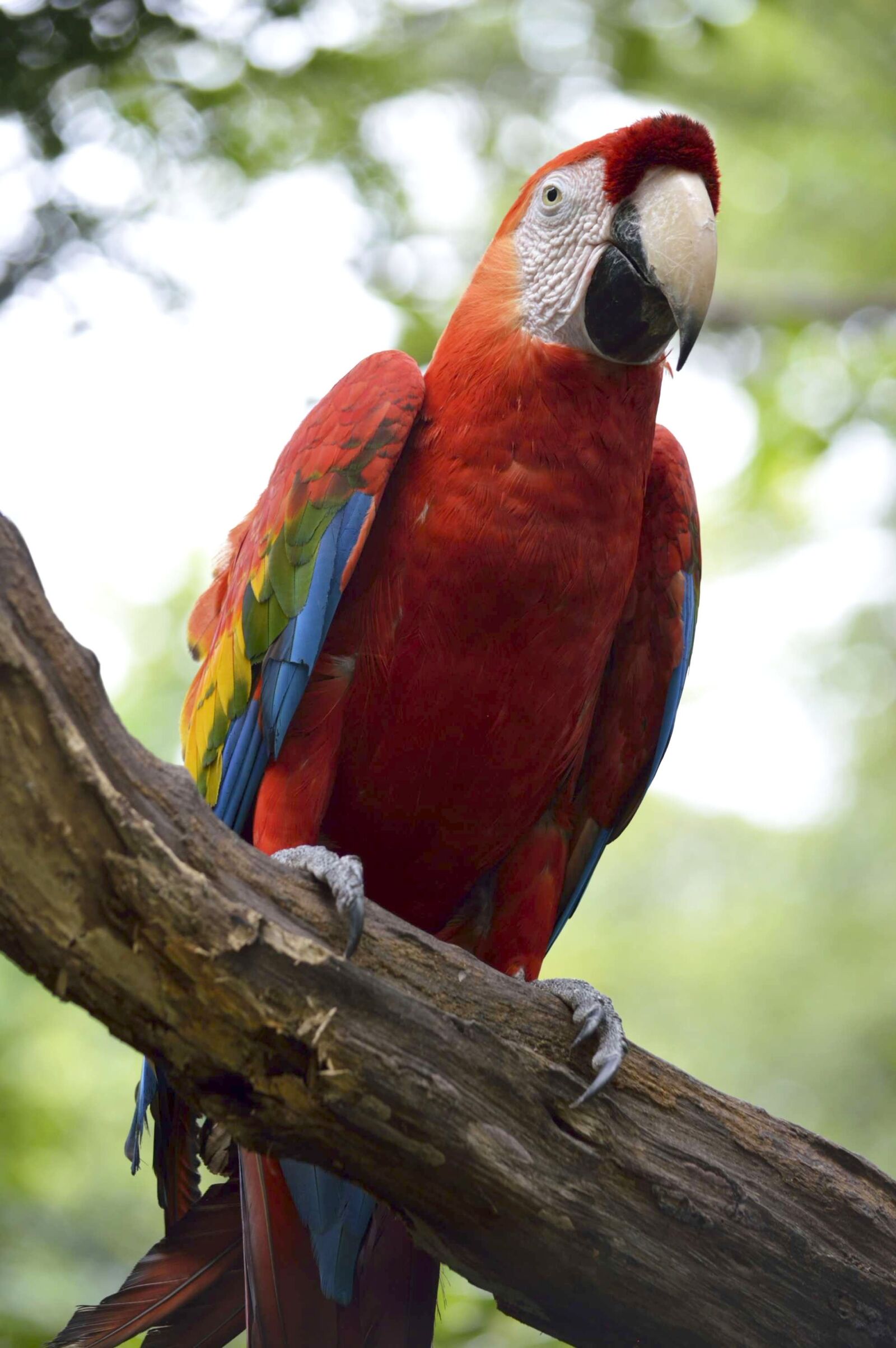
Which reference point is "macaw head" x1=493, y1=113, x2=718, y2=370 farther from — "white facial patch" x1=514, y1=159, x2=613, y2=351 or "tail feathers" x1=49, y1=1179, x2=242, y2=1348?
"tail feathers" x1=49, y1=1179, x2=242, y2=1348

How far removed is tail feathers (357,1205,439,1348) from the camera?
2180 mm

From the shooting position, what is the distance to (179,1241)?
2.16 m

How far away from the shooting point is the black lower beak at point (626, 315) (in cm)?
226

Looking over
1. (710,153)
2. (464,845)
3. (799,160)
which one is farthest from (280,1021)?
(799,160)

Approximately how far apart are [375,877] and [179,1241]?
80 centimetres

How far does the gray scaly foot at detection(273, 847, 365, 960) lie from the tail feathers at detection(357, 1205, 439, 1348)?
0.77 m

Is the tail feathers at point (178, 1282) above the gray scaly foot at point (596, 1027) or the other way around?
the other way around

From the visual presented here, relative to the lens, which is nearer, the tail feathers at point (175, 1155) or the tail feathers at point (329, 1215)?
the tail feathers at point (329, 1215)

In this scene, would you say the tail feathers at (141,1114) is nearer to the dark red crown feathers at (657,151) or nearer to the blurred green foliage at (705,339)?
the blurred green foliage at (705,339)

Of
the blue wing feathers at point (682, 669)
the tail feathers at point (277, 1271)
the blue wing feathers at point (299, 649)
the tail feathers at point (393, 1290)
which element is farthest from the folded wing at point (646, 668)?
the tail feathers at point (277, 1271)

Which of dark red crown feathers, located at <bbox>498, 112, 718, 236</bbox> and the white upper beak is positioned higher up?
dark red crown feathers, located at <bbox>498, 112, 718, 236</bbox>

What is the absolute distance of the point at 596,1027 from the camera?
1943mm

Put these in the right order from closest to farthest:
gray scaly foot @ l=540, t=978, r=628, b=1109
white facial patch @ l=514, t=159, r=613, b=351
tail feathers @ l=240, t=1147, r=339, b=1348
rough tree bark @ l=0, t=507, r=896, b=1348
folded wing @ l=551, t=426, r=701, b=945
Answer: rough tree bark @ l=0, t=507, r=896, b=1348 → gray scaly foot @ l=540, t=978, r=628, b=1109 → tail feathers @ l=240, t=1147, r=339, b=1348 → white facial patch @ l=514, t=159, r=613, b=351 → folded wing @ l=551, t=426, r=701, b=945

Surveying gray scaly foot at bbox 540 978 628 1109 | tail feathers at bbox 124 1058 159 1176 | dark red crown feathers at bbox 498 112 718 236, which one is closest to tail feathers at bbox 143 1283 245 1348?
tail feathers at bbox 124 1058 159 1176
